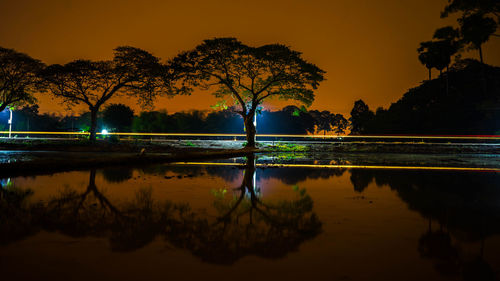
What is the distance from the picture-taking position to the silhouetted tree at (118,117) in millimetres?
97375

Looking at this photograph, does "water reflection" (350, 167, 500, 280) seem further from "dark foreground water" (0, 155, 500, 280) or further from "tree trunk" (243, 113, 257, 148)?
"tree trunk" (243, 113, 257, 148)

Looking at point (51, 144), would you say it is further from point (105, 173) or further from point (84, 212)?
point (84, 212)

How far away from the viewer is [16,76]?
1656 inches

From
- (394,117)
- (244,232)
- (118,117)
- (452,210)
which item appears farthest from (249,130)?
(118,117)

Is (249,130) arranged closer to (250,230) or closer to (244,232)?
(250,230)

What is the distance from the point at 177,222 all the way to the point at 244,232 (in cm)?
146

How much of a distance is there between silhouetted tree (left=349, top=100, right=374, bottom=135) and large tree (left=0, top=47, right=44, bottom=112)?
6640 centimetres

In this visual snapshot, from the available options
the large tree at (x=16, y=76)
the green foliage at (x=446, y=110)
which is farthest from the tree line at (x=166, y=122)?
the large tree at (x=16, y=76)

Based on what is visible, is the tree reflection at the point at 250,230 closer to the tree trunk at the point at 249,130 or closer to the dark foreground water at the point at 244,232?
the dark foreground water at the point at 244,232

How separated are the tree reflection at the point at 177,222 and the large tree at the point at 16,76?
35.3 meters

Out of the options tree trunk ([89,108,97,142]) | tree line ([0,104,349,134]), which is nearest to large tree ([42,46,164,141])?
tree trunk ([89,108,97,142])

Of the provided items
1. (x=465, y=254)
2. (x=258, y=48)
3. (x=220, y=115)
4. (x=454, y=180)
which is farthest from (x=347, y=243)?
(x=220, y=115)

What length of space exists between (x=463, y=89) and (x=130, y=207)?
86778 millimetres

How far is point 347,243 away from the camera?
652 cm
